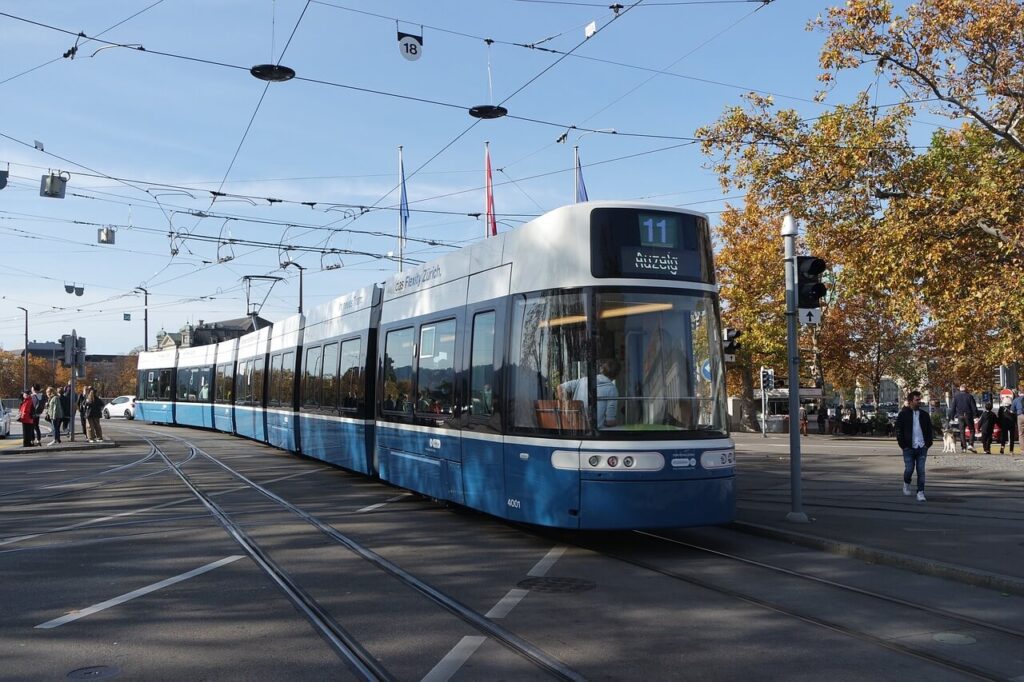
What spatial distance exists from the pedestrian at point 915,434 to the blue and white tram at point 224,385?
20.9 meters

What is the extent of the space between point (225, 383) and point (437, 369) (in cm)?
2035

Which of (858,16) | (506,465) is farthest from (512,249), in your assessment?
(858,16)

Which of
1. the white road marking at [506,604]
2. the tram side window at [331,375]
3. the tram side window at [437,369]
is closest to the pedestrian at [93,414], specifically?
the tram side window at [331,375]

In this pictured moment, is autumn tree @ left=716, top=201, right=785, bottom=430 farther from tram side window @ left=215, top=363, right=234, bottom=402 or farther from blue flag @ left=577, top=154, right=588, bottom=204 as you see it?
tram side window @ left=215, top=363, right=234, bottom=402

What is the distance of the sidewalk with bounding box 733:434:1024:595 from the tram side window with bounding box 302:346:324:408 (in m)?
8.43

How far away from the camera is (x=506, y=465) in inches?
388

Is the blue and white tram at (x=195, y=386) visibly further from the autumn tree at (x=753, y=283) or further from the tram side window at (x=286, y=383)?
the autumn tree at (x=753, y=283)

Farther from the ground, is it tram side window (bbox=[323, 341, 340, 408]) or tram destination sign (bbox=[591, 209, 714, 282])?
tram destination sign (bbox=[591, 209, 714, 282])

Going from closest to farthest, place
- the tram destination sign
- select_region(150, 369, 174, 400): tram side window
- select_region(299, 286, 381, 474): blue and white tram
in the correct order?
the tram destination sign, select_region(299, 286, 381, 474): blue and white tram, select_region(150, 369, 174, 400): tram side window

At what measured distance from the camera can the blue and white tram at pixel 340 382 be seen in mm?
15625

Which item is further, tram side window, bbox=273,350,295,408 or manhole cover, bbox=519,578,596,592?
tram side window, bbox=273,350,295,408

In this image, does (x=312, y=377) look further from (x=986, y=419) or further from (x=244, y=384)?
(x=986, y=419)

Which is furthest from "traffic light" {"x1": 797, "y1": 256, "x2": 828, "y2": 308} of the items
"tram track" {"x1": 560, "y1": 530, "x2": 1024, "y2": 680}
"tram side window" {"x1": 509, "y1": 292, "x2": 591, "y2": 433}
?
"tram side window" {"x1": 509, "y1": 292, "x2": 591, "y2": 433}

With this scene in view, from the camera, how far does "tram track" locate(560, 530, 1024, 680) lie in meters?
5.74
